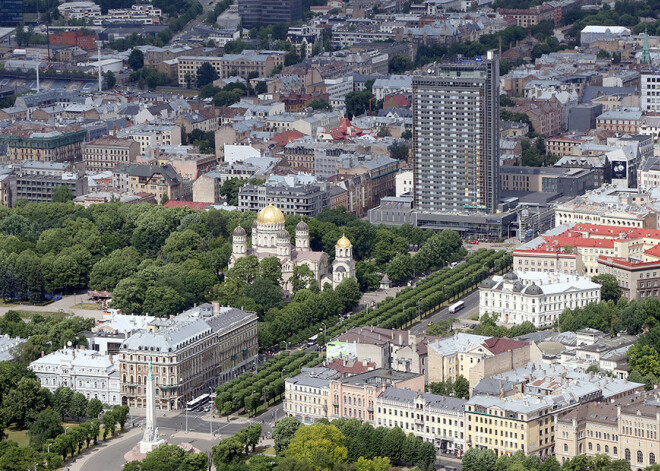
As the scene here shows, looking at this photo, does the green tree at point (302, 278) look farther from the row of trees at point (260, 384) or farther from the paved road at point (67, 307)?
the row of trees at point (260, 384)

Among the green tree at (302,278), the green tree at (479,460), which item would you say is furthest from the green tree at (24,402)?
the green tree at (302,278)

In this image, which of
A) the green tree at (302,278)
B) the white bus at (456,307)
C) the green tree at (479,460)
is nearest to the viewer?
the green tree at (479,460)

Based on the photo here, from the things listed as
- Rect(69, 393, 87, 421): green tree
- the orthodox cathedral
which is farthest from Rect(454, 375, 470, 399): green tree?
the orthodox cathedral

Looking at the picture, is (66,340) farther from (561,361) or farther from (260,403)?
(561,361)

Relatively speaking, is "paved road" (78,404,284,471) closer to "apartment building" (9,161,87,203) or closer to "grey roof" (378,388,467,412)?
"grey roof" (378,388,467,412)

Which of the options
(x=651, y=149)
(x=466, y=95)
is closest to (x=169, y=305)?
(x=466, y=95)

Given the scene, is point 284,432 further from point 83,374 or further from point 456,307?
point 456,307

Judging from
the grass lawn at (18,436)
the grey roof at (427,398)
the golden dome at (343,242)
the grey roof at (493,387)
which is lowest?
the grass lawn at (18,436)

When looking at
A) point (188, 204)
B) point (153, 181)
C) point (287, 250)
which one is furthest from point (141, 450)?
point (153, 181)
